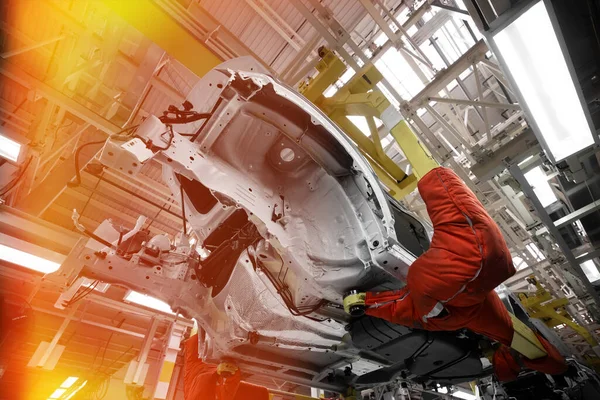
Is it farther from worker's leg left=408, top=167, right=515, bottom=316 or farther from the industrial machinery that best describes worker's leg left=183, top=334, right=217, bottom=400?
worker's leg left=408, top=167, right=515, bottom=316

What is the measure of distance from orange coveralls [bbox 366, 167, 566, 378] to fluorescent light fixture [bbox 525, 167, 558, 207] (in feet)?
12.1

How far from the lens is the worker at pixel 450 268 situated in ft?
5.75

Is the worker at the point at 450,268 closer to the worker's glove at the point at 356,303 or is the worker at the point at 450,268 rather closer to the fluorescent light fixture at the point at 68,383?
the worker's glove at the point at 356,303

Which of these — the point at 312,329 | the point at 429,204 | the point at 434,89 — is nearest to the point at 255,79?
the point at 429,204

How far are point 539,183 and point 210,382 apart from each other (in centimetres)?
523

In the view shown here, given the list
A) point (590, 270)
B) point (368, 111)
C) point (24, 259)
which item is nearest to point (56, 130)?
point (24, 259)

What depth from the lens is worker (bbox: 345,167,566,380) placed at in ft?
5.75

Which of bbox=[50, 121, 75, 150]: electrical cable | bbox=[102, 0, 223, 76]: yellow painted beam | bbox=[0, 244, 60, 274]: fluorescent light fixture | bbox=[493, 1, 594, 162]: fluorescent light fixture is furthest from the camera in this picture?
bbox=[50, 121, 75, 150]: electrical cable

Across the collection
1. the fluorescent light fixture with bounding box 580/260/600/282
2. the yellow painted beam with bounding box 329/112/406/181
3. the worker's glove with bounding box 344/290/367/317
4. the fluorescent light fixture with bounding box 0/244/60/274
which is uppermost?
the yellow painted beam with bounding box 329/112/406/181

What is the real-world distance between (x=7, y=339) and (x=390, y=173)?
7.14m

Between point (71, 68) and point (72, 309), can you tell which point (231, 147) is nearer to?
point (71, 68)

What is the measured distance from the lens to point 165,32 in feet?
11.6

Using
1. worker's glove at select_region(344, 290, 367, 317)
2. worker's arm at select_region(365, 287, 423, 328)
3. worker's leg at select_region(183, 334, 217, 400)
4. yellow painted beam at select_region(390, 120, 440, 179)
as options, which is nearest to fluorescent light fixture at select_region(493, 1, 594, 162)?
yellow painted beam at select_region(390, 120, 440, 179)

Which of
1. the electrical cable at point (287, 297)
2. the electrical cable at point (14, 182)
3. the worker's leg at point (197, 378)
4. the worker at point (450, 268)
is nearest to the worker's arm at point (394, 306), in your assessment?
the worker at point (450, 268)
